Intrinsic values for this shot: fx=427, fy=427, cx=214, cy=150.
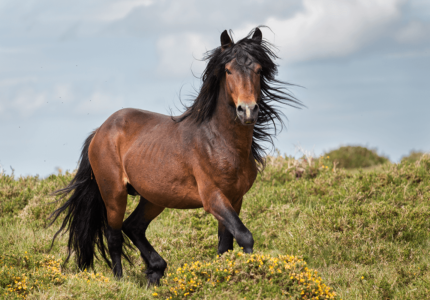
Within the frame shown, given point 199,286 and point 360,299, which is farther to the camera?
point 360,299

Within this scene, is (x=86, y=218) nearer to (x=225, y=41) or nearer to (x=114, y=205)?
(x=114, y=205)

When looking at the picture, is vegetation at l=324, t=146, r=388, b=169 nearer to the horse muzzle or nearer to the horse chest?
the horse chest

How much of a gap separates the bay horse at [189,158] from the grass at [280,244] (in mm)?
497

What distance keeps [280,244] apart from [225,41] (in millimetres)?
3380

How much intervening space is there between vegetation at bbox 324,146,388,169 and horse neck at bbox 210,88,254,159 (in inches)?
570

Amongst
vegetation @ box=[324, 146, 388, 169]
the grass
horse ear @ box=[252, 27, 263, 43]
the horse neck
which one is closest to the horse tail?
the grass

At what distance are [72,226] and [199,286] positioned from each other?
308 cm

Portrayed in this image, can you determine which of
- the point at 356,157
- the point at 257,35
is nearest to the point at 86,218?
the point at 257,35

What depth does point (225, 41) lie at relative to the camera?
4.70m

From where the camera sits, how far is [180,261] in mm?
6336

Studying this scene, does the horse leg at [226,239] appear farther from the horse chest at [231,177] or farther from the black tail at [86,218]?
the black tail at [86,218]

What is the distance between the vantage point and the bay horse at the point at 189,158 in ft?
14.3

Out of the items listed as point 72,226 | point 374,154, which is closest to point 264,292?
point 72,226

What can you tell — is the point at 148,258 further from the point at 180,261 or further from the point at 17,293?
the point at 17,293
